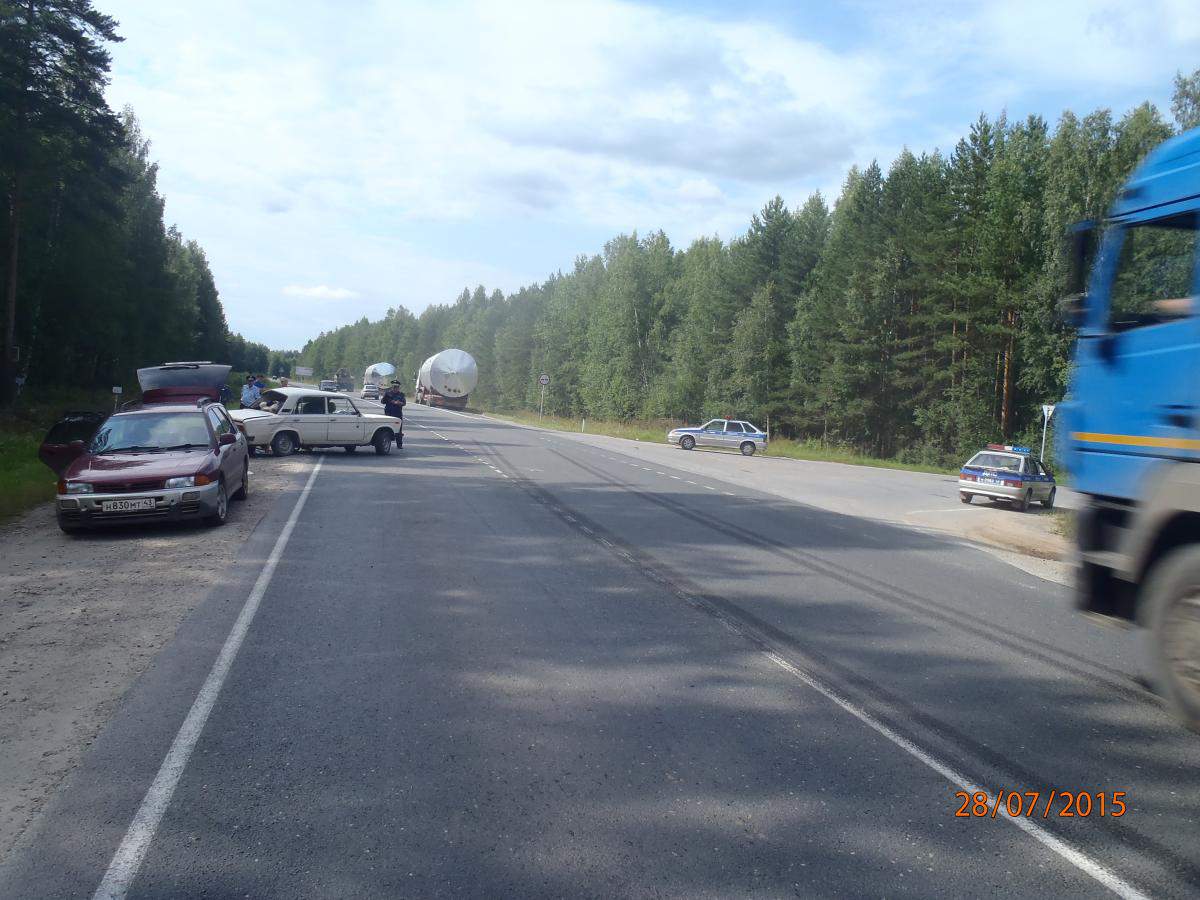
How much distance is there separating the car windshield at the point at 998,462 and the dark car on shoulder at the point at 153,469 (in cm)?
1796

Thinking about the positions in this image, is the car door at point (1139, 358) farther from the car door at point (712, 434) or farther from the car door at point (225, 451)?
the car door at point (712, 434)

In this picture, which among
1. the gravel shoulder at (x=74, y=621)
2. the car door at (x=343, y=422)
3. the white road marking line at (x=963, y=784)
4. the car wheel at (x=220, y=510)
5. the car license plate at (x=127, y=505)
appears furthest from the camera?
the car door at (x=343, y=422)

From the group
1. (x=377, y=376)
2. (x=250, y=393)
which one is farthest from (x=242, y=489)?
(x=377, y=376)

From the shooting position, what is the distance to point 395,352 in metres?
A: 174

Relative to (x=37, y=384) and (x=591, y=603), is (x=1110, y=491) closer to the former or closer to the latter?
(x=591, y=603)

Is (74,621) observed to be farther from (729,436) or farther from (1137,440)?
(729,436)

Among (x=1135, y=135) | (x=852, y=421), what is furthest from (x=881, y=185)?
(x=1135, y=135)

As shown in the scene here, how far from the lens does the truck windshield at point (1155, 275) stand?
16.7ft

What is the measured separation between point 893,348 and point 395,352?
139379 mm

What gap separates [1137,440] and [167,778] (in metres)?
5.78

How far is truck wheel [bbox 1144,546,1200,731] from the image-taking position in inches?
186

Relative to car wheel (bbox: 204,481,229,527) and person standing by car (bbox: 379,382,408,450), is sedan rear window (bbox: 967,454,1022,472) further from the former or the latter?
car wheel (bbox: 204,481,229,527)

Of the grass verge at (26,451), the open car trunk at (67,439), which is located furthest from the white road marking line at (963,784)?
the grass verge at (26,451)

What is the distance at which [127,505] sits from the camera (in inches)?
431
